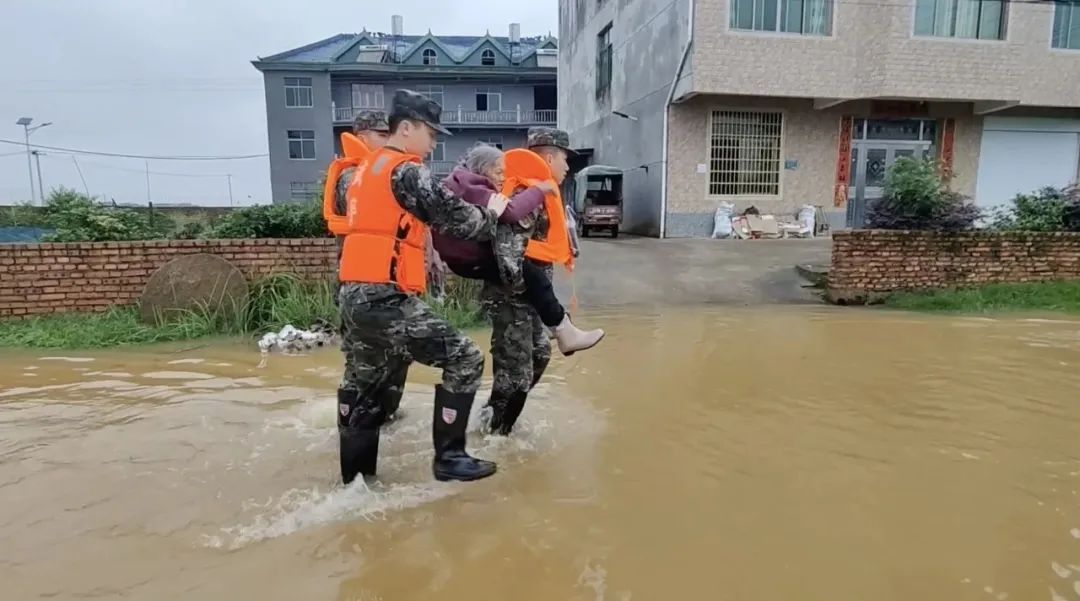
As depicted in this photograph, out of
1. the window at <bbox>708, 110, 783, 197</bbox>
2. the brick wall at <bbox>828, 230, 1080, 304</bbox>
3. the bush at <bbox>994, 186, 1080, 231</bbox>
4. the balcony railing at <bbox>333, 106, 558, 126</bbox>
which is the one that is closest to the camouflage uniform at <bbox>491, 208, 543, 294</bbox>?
the brick wall at <bbox>828, 230, 1080, 304</bbox>

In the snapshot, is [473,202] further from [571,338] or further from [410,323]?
[571,338]

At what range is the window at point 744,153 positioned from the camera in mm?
15023

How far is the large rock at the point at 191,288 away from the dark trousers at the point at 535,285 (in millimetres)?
4142

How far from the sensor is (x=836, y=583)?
87.2 inches

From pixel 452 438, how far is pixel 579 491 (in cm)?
60

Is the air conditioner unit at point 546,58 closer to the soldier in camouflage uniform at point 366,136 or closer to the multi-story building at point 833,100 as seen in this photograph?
the multi-story building at point 833,100

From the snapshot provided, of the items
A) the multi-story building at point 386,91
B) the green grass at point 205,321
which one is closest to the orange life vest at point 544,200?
the green grass at point 205,321

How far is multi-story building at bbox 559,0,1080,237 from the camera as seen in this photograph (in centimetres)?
1388

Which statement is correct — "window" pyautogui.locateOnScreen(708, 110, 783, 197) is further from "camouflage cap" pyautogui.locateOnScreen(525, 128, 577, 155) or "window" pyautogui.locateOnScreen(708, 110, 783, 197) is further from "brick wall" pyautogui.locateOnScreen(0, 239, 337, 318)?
"camouflage cap" pyautogui.locateOnScreen(525, 128, 577, 155)

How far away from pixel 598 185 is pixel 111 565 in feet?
49.3

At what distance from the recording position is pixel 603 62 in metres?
20.0

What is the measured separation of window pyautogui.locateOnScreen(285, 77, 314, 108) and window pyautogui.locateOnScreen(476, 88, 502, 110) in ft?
27.2

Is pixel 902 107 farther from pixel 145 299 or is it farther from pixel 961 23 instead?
pixel 145 299

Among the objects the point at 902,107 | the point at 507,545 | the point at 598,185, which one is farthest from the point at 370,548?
the point at 902,107
